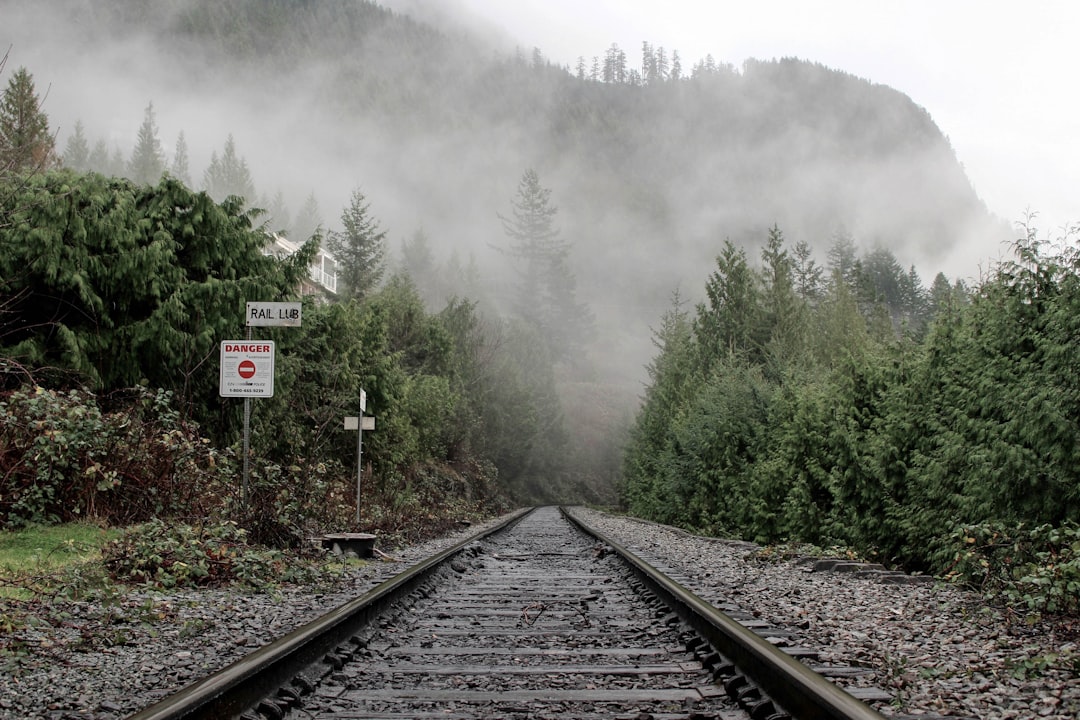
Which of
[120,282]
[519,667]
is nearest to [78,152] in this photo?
[120,282]

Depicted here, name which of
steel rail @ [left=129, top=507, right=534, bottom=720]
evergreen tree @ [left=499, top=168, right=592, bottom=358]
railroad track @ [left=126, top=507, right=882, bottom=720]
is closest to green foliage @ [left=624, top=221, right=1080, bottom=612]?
railroad track @ [left=126, top=507, right=882, bottom=720]

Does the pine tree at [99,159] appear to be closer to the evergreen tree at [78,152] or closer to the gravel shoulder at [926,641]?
the evergreen tree at [78,152]

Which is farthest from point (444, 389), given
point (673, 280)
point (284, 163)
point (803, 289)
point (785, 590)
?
point (284, 163)

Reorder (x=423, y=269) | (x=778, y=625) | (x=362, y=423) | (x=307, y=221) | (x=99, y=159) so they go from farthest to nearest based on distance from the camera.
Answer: (x=307, y=221) → (x=99, y=159) → (x=423, y=269) → (x=362, y=423) → (x=778, y=625)

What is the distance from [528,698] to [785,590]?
13.4ft

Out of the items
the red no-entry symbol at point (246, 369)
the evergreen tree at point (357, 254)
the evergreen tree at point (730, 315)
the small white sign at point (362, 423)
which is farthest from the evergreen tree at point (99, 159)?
the red no-entry symbol at point (246, 369)

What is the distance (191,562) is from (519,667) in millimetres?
4246

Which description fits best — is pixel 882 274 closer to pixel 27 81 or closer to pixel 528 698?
pixel 27 81

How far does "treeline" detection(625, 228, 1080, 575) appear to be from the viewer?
7355 millimetres

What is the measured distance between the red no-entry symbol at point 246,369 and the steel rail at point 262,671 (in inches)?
145

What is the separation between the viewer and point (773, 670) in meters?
3.51

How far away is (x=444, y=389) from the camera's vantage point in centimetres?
3142

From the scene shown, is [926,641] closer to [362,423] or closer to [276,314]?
[276,314]

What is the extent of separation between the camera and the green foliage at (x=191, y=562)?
7.09m
